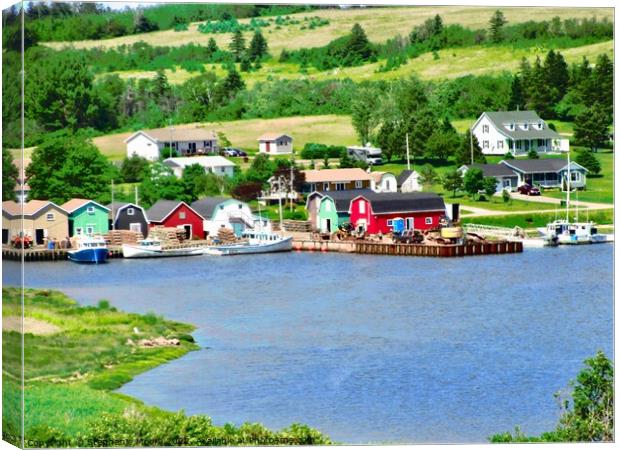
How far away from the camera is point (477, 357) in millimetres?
17906

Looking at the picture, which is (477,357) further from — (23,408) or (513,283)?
(23,408)

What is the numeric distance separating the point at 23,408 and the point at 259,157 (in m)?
3.90

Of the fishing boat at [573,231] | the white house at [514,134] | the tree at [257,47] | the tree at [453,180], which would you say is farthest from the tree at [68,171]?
the fishing boat at [573,231]

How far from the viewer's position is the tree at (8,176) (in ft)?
56.2

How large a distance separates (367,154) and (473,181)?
969 mm

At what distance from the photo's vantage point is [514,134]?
1978 cm

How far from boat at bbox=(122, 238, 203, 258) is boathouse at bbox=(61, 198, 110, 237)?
0.34m

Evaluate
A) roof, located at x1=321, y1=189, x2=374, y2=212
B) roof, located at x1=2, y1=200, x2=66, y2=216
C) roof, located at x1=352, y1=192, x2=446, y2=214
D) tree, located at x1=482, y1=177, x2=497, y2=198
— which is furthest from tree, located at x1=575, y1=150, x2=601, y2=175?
roof, located at x1=2, y1=200, x2=66, y2=216

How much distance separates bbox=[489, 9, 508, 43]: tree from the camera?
18.5 meters

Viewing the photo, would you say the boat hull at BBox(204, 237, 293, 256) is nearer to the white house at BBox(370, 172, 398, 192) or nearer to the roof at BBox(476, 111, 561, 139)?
the white house at BBox(370, 172, 398, 192)

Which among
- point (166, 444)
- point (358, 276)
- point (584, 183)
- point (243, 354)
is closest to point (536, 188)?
point (584, 183)

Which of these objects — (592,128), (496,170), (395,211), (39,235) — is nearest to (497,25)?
(592,128)

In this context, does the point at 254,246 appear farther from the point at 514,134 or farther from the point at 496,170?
the point at 514,134

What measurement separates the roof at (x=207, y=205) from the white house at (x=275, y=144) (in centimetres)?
56
